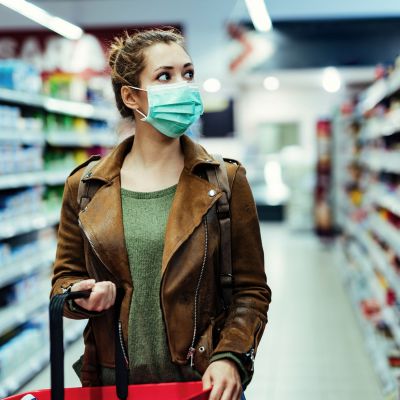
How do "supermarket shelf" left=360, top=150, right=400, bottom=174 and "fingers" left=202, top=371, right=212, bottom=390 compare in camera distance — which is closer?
"fingers" left=202, top=371, right=212, bottom=390

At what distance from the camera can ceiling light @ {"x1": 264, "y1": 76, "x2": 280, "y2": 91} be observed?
57.3ft

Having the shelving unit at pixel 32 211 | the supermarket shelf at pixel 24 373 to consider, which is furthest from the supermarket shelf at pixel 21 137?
the supermarket shelf at pixel 24 373

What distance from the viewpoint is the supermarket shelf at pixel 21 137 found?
518 cm

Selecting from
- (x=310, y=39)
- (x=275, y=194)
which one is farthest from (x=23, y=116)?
(x=275, y=194)

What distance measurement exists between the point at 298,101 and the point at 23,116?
1455 cm

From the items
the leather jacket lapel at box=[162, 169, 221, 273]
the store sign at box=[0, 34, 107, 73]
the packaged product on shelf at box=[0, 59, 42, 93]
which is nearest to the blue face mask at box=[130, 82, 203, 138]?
the leather jacket lapel at box=[162, 169, 221, 273]

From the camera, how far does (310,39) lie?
35.2 ft

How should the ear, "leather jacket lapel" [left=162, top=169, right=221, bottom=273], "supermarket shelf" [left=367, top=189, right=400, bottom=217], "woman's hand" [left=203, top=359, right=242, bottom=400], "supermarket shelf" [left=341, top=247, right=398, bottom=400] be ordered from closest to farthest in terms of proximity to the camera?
"woman's hand" [left=203, top=359, right=242, bottom=400], "leather jacket lapel" [left=162, top=169, right=221, bottom=273], the ear, "supermarket shelf" [left=341, top=247, right=398, bottom=400], "supermarket shelf" [left=367, top=189, right=400, bottom=217]

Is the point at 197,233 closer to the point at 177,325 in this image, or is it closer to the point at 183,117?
the point at 177,325

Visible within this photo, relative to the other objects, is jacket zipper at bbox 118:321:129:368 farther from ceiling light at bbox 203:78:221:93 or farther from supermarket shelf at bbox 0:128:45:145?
ceiling light at bbox 203:78:221:93

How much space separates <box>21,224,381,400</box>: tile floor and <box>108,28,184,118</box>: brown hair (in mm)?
3269

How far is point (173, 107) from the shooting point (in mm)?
1967

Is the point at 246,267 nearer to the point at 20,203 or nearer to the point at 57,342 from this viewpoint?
the point at 57,342

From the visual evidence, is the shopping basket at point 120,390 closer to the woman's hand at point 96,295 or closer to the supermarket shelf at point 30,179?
the woman's hand at point 96,295
